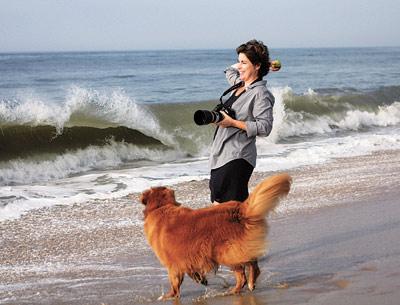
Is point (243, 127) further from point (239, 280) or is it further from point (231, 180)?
point (239, 280)

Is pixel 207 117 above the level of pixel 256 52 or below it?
below

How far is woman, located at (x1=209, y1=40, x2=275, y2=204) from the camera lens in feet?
14.9

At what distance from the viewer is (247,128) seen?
448cm

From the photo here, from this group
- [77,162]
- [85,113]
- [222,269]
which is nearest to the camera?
[222,269]

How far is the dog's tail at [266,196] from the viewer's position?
4.11 metres

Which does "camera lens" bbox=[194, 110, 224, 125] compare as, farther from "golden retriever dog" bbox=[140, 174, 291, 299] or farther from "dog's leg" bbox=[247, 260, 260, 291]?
"dog's leg" bbox=[247, 260, 260, 291]

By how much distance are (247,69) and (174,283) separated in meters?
1.58

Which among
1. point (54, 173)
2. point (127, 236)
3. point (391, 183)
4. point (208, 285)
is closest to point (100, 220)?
point (127, 236)

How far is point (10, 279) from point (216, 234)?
2044 millimetres

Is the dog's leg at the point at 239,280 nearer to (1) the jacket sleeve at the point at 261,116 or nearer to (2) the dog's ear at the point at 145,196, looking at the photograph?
(2) the dog's ear at the point at 145,196

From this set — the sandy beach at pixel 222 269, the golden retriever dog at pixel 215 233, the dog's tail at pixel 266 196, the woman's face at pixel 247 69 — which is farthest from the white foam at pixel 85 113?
the dog's tail at pixel 266 196

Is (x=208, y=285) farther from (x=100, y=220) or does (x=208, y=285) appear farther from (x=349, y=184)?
(x=349, y=184)

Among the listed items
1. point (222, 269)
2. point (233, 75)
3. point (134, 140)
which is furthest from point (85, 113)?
point (233, 75)

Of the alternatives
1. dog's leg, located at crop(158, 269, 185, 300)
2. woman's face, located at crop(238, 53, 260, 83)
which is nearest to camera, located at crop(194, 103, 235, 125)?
woman's face, located at crop(238, 53, 260, 83)
